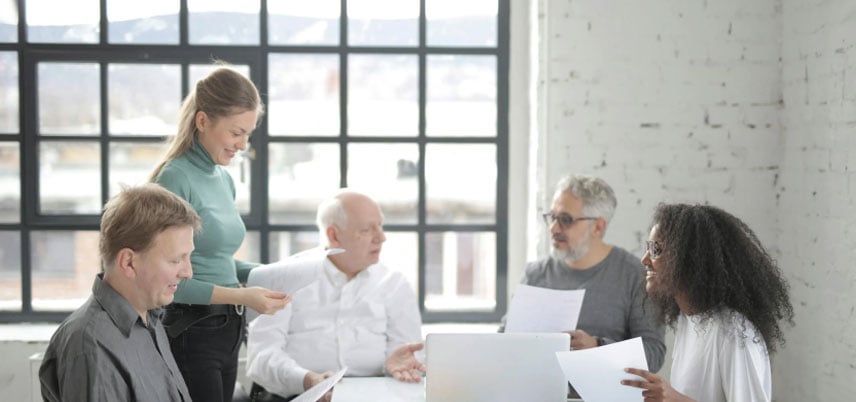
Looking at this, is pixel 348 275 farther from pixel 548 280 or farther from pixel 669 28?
pixel 669 28

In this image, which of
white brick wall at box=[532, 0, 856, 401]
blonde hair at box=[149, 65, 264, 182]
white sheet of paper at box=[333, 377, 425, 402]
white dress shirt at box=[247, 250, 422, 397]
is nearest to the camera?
white sheet of paper at box=[333, 377, 425, 402]

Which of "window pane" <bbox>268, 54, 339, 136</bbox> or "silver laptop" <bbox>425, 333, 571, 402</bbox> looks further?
"window pane" <bbox>268, 54, 339, 136</bbox>

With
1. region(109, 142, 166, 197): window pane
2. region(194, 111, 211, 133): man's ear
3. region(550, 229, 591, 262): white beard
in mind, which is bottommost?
region(550, 229, 591, 262): white beard

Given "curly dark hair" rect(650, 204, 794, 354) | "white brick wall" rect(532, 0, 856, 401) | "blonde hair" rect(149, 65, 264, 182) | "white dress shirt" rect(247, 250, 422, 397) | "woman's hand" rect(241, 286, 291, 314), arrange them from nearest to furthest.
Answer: "curly dark hair" rect(650, 204, 794, 354)
"woman's hand" rect(241, 286, 291, 314)
"blonde hair" rect(149, 65, 264, 182)
"white dress shirt" rect(247, 250, 422, 397)
"white brick wall" rect(532, 0, 856, 401)

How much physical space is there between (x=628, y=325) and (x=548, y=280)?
0.35 metres

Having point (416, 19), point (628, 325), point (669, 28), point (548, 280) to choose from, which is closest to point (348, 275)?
point (548, 280)

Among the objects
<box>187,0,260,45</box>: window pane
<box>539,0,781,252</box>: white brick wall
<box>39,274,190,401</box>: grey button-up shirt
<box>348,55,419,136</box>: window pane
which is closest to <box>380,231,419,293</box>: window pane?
<box>348,55,419,136</box>: window pane

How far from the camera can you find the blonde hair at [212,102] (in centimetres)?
318

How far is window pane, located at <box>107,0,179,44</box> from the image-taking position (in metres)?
4.55

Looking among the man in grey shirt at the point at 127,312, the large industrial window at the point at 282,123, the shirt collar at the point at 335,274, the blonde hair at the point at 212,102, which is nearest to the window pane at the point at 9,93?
the large industrial window at the point at 282,123

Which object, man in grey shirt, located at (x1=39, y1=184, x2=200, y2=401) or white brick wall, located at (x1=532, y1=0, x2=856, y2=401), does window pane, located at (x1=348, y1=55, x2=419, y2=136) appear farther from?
man in grey shirt, located at (x1=39, y1=184, x2=200, y2=401)

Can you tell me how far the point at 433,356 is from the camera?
2686 millimetres

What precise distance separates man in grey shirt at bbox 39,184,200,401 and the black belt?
697 millimetres

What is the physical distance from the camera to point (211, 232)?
318 cm
